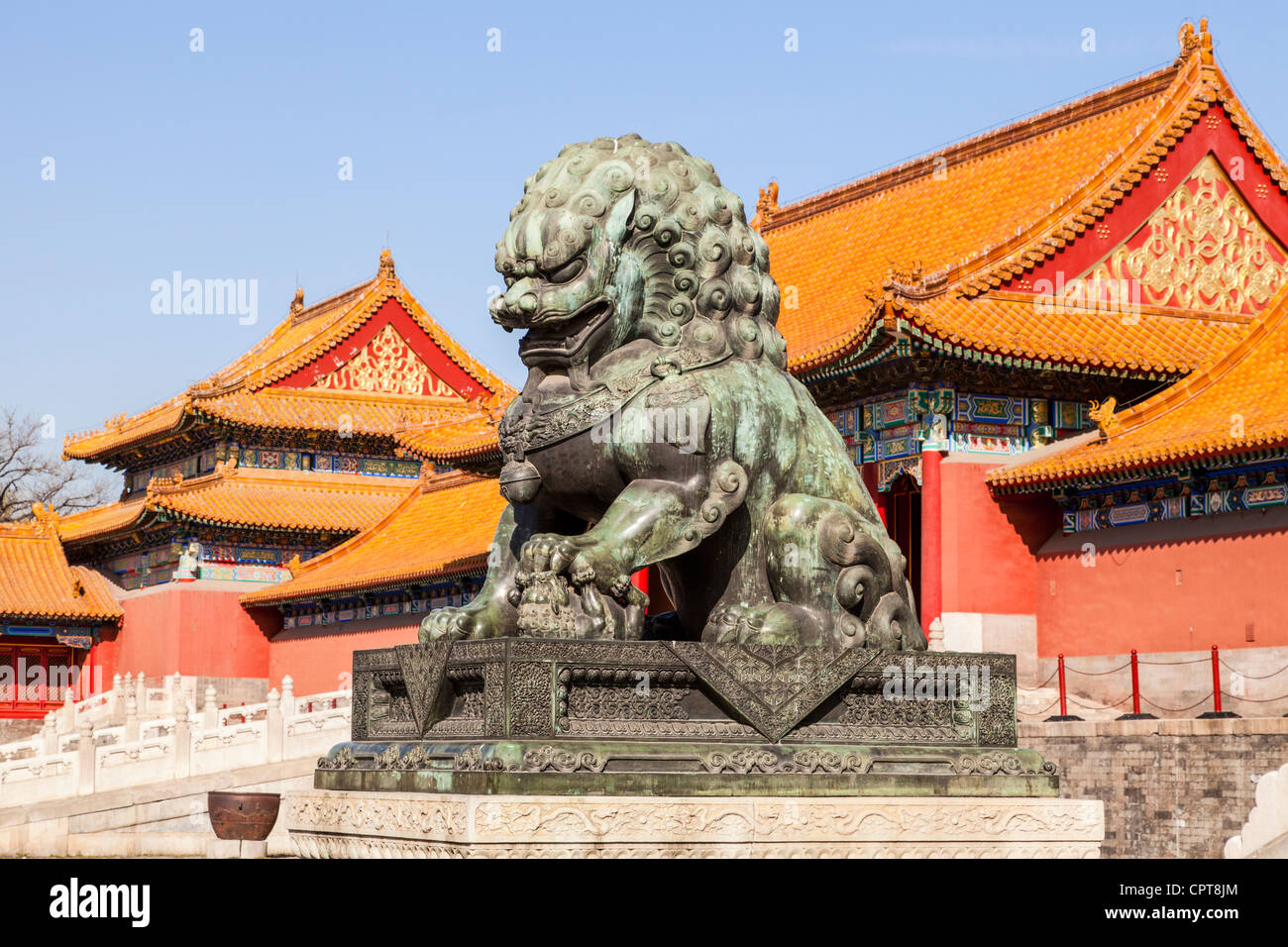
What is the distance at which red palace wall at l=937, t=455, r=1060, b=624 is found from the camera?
21.0 m

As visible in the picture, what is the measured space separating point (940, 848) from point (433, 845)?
1.83m

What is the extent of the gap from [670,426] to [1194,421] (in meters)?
13.3

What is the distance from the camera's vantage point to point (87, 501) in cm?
5681

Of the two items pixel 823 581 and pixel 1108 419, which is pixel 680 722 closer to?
pixel 823 581

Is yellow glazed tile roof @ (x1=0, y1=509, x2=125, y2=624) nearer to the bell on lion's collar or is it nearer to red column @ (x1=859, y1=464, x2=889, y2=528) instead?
red column @ (x1=859, y1=464, x2=889, y2=528)

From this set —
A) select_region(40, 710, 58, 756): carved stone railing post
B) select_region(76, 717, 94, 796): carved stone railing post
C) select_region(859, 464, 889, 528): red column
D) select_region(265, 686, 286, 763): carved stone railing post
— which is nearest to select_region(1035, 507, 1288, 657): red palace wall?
select_region(859, 464, 889, 528): red column

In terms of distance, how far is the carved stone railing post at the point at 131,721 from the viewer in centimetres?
2277

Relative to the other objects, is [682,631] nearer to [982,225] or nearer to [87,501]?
[982,225]

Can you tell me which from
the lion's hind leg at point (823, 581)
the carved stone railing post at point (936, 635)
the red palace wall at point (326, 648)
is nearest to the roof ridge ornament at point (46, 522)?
the red palace wall at point (326, 648)

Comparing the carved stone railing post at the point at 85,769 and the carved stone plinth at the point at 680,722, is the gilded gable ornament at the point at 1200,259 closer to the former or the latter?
the carved stone railing post at the point at 85,769

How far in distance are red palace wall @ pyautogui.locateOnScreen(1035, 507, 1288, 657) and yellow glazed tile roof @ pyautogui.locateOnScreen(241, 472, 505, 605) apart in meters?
9.01

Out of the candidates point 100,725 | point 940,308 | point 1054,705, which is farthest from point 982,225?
point 100,725

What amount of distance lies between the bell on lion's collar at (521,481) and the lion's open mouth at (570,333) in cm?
43

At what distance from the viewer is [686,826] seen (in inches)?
243
